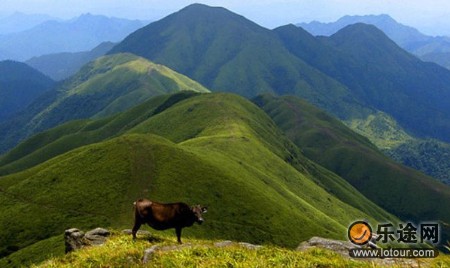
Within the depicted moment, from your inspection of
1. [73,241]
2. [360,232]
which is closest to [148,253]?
[73,241]

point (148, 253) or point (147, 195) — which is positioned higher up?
point (148, 253)

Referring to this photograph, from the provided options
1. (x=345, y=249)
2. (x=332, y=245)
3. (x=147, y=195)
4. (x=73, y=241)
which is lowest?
(x=147, y=195)

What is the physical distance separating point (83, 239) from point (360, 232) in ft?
54.9

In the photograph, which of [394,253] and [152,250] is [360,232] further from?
[152,250]

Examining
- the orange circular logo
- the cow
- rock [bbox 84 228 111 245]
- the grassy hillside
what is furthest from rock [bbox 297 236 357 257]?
the grassy hillside

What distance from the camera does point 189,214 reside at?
23.7m

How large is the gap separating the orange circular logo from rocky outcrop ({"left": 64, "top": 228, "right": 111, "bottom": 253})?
1464 centimetres

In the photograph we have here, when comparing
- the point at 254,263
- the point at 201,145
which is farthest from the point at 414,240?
the point at 201,145

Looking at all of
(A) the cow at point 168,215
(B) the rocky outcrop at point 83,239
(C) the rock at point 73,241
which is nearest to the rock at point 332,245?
(A) the cow at point 168,215

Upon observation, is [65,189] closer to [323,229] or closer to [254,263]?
[323,229]

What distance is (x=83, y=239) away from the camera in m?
25.5

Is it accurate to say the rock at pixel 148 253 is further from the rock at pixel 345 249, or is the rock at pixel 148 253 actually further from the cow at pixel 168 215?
the rock at pixel 345 249

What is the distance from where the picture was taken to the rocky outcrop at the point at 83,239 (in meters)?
24.9

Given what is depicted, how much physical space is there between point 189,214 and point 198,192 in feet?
317
